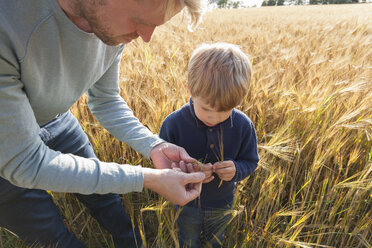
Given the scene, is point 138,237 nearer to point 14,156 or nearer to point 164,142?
point 164,142

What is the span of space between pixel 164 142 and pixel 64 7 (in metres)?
0.59

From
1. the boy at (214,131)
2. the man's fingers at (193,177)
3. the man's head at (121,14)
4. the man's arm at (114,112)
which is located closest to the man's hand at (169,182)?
the man's fingers at (193,177)

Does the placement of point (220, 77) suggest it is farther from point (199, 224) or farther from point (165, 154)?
point (199, 224)

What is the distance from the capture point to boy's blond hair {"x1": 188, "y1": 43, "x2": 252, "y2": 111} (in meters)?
0.90

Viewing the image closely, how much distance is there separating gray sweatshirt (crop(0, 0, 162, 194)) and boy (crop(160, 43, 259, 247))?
0.31m

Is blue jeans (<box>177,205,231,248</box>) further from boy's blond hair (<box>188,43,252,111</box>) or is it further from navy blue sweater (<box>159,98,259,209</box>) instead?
boy's blond hair (<box>188,43,252,111</box>)

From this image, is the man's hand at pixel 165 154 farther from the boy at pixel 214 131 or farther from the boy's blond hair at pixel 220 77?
the boy's blond hair at pixel 220 77

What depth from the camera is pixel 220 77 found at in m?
0.91

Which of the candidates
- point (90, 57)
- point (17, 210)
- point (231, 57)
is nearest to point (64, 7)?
point (90, 57)

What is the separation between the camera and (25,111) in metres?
0.71

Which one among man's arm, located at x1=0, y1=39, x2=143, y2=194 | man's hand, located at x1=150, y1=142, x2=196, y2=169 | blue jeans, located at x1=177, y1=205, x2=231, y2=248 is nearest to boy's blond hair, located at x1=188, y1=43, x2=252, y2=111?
man's hand, located at x1=150, y1=142, x2=196, y2=169

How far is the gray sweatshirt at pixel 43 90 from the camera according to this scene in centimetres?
67

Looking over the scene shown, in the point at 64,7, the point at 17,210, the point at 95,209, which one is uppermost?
the point at 64,7

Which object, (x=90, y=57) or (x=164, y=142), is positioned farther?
(x=164, y=142)
